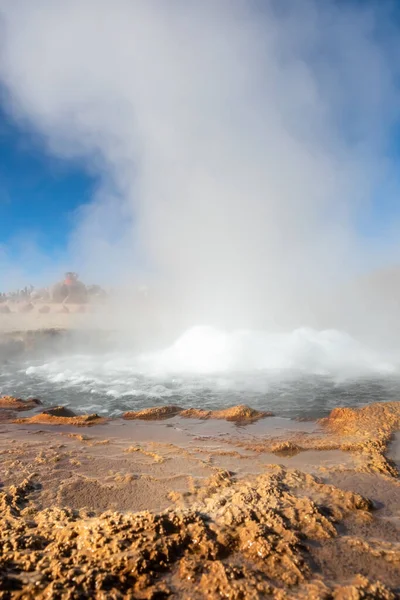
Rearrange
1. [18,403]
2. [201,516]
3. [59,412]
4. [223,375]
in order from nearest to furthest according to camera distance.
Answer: [201,516]
[59,412]
[18,403]
[223,375]

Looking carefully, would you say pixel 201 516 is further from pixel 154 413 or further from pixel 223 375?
pixel 223 375

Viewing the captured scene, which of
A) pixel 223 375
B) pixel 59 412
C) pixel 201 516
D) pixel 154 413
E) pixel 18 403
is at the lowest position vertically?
pixel 201 516

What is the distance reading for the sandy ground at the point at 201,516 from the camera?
104 inches

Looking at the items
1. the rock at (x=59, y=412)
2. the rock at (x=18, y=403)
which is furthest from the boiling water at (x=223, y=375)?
the rock at (x=59, y=412)

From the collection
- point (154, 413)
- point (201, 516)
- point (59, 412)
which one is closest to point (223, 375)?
point (154, 413)

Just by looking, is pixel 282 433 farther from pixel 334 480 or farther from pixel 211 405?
pixel 211 405

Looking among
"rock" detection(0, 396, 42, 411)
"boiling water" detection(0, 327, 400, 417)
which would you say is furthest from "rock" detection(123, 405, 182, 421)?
"rock" detection(0, 396, 42, 411)

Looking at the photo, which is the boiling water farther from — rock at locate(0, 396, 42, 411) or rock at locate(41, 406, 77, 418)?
rock at locate(41, 406, 77, 418)

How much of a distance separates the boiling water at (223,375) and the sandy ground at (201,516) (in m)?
3.29

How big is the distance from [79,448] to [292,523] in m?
4.43

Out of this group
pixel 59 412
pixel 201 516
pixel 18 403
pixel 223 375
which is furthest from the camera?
pixel 223 375

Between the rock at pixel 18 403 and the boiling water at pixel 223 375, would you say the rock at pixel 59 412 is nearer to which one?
the boiling water at pixel 223 375

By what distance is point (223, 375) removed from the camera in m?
14.3

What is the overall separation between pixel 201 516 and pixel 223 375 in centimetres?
1086
